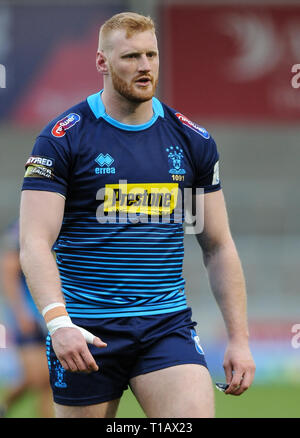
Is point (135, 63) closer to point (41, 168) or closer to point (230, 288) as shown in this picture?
point (41, 168)

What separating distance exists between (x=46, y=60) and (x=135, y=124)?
33.5 ft

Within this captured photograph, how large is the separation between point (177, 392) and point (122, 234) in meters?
0.70

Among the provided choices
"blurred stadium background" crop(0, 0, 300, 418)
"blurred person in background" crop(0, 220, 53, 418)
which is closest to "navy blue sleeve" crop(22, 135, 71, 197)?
"blurred person in background" crop(0, 220, 53, 418)

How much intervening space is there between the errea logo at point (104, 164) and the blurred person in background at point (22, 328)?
359cm

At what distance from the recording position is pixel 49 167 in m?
3.93

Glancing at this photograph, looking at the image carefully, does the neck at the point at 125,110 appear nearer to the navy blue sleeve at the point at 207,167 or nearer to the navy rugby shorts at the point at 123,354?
the navy blue sleeve at the point at 207,167

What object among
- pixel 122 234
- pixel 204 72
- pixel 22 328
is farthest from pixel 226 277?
pixel 204 72

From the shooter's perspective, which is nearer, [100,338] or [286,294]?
[100,338]

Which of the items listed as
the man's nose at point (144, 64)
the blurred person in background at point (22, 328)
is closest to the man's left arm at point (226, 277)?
the man's nose at point (144, 64)

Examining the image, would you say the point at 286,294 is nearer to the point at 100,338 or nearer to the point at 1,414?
the point at 1,414

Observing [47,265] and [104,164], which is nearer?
[47,265]

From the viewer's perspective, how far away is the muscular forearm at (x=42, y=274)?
3805mm

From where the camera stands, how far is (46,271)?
3.81m
